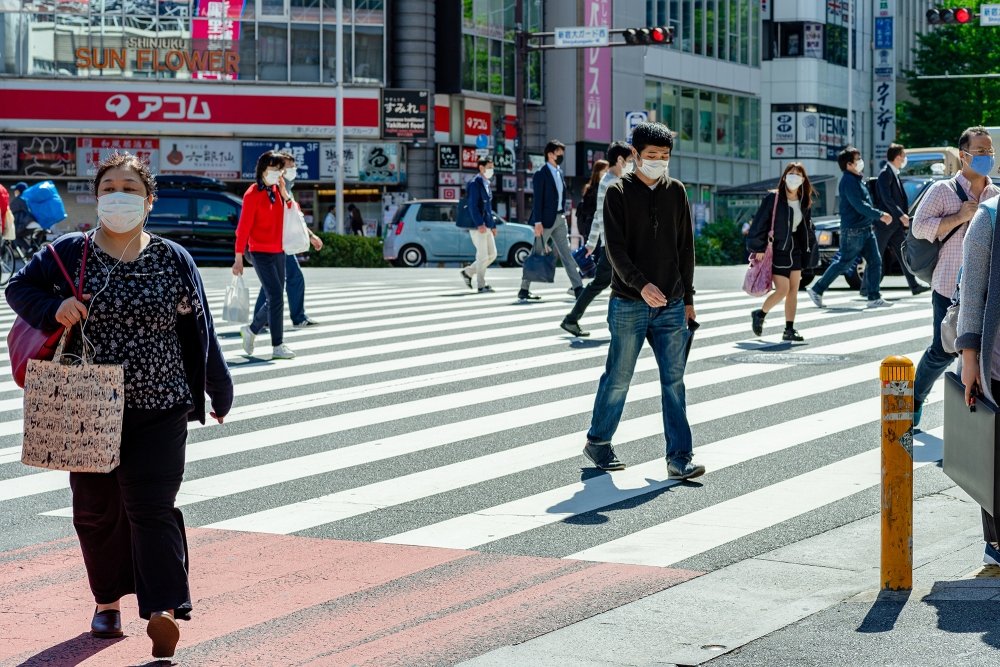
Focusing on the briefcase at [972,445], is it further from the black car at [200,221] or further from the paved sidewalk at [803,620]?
the black car at [200,221]

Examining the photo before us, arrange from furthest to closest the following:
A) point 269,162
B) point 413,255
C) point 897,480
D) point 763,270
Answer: point 413,255 → point 763,270 → point 269,162 → point 897,480

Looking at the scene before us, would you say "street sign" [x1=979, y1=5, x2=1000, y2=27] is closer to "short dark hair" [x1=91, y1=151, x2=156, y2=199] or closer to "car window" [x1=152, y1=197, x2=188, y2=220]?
"car window" [x1=152, y1=197, x2=188, y2=220]

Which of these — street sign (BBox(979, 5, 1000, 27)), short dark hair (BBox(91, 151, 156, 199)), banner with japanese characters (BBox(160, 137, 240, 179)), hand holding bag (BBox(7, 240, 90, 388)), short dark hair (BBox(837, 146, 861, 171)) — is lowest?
hand holding bag (BBox(7, 240, 90, 388))

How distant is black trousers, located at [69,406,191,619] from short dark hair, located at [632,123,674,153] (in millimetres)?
3424

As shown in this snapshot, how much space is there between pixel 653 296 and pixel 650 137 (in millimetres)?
778

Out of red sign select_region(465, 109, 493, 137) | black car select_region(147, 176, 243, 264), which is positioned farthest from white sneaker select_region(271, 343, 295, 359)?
red sign select_region(465, 109, 493, 137)

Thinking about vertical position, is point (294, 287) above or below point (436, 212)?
below

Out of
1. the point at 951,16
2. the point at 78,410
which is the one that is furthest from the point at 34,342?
the point at 951,16

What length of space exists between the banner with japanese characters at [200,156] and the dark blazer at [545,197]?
30039 mm

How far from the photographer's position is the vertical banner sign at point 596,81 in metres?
53.6

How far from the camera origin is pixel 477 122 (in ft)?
165

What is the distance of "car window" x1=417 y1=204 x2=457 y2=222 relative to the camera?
3481 cm

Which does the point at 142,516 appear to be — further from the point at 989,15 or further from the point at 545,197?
the point at 989,15

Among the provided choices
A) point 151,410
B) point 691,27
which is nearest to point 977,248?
point 151,410
